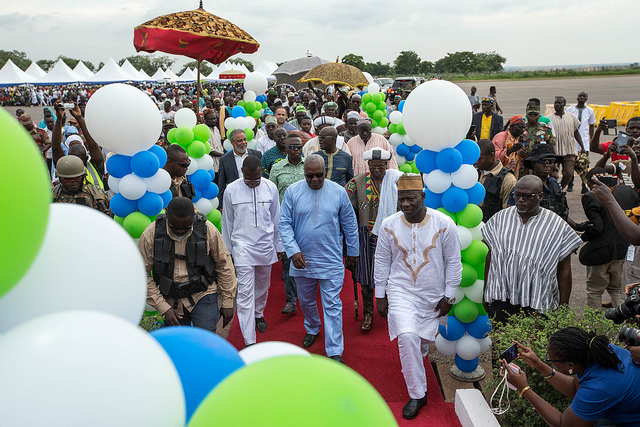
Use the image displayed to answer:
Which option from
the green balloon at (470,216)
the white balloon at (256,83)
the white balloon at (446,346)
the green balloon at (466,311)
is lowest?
the white balloon at (446,346)

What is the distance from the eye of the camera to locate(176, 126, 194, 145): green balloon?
20.3 feet

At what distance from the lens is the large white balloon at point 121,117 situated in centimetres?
439

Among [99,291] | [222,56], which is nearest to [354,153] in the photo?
[222,56]

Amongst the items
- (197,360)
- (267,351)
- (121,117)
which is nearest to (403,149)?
(121,117)

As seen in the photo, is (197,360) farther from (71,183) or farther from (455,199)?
(71,183)

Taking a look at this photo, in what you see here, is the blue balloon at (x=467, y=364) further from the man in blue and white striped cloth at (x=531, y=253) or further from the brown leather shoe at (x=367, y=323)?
the brown leather shoe at (x=367, y=323)

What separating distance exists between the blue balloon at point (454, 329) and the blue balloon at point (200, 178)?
320 centimetres

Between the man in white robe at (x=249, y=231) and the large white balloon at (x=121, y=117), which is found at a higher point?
the large white balloon at (x=121, y=117)

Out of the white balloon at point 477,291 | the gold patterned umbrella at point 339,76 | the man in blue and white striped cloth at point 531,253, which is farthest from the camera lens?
the gold patterned umbrella at point 339,76

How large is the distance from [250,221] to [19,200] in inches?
161

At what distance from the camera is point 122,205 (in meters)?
4.75

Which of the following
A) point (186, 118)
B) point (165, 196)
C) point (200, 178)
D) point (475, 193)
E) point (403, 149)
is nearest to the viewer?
point (475, 193)

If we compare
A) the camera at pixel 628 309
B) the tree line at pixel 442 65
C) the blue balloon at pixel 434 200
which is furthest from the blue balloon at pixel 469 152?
the tree line at pixel 442 65

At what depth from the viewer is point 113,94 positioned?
4414mm
